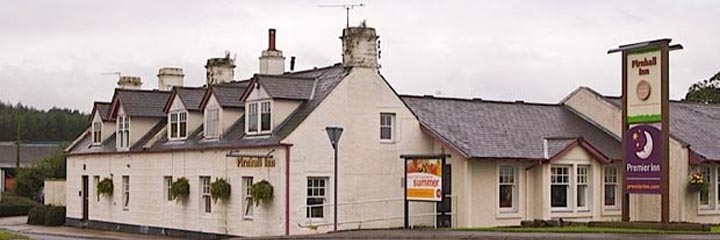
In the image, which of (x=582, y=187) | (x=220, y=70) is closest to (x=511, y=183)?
(x=582, y=187)

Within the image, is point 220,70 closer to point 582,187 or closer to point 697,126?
point 582,187

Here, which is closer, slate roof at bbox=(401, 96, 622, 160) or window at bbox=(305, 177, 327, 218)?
window at bbox=(305, 177, 327, 218)

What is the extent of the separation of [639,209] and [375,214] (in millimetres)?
9877

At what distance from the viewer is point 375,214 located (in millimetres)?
37625

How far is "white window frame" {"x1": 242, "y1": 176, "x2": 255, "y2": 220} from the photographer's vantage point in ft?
124

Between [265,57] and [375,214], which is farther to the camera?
[265,57]

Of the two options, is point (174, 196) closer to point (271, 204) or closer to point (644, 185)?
point (271, 204)

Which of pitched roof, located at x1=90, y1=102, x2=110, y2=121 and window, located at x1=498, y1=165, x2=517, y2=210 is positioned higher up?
pitched roof, located at x1=90, y1=102, x2=110, y2=121

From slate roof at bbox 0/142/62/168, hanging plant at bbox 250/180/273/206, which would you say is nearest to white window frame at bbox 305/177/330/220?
hanging plant at bbox 250/180/273/206

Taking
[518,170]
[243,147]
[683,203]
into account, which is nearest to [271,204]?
[243,147]

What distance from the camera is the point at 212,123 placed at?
4075cm

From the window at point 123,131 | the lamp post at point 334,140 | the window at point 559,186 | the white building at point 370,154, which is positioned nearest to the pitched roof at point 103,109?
the window at point 123,131

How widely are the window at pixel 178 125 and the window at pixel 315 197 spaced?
25.6 feet

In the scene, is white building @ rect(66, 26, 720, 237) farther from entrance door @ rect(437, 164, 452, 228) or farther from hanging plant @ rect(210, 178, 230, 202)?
hanging plant @ rect(210, 178, 230, 202)
